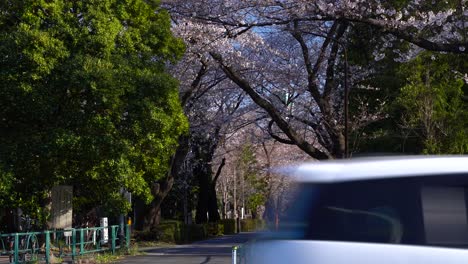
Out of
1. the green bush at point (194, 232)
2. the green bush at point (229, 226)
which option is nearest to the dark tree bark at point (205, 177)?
the green bush at point (229, 226)

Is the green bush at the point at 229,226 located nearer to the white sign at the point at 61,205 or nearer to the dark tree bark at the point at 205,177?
the dark tree bark at the point at 205,177

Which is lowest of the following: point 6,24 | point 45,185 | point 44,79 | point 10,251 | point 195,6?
point 10,251

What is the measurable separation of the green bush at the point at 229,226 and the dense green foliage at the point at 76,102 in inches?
1458

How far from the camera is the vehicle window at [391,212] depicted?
5820 millimetres

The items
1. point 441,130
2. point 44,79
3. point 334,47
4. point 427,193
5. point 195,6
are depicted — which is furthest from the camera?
point 334,47

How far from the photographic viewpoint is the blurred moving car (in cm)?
574

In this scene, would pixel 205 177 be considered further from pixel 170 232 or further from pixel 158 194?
pixel 158 194

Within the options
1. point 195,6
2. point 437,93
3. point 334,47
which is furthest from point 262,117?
point 437,93

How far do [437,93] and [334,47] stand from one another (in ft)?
21.6

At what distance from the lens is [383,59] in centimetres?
3145

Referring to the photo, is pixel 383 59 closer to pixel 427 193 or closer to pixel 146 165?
pixel 146 165

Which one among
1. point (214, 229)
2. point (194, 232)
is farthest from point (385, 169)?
point (214, 229)

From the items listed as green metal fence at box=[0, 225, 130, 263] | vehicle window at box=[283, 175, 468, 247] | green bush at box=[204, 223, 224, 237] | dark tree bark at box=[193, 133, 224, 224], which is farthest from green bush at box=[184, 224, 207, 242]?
vehicle window at box=[283, 175, 468, 247]

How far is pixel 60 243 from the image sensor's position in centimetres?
2458
